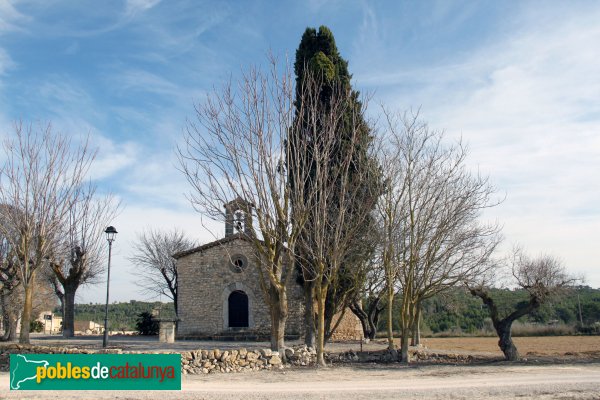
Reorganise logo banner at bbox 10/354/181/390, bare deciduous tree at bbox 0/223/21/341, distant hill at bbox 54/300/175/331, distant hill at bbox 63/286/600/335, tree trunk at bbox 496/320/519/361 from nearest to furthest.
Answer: logo banner at bbox 10/354/181/390 → tree trunk at bbox 496/320/519/361 → bare deciduous tree at bbox 0/223/21/341 → distant hill at bbox 63/286/600/335 → distant hill at bbox 54/300/175/331

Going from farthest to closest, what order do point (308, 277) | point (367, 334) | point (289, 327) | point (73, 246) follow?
point (367, 334) < point (289, 327) < point (73, 246) < point (308, 277)

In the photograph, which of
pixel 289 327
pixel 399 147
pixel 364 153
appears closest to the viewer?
pixel 399 147

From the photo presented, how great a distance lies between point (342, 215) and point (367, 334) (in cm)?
1452

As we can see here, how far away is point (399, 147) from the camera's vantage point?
1692cm

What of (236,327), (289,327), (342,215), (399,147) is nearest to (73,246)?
(236,327)

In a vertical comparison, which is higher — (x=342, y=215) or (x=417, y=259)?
(x=342, y=215)

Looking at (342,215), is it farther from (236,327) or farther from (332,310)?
(236,327)

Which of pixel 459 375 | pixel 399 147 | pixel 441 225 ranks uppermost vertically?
pixel 399 147

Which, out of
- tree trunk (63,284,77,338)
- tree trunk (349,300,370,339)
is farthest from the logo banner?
tree trunk (349,300,370,339)

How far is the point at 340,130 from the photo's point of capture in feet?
57.5

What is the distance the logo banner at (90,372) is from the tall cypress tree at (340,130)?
7008 millimetres

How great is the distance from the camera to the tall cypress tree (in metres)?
17.5

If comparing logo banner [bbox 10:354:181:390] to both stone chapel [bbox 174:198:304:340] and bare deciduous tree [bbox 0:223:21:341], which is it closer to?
bare deciduous tree [bbox 0:223:21:341]

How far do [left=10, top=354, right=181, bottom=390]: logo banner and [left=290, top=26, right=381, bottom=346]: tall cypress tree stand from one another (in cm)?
701
